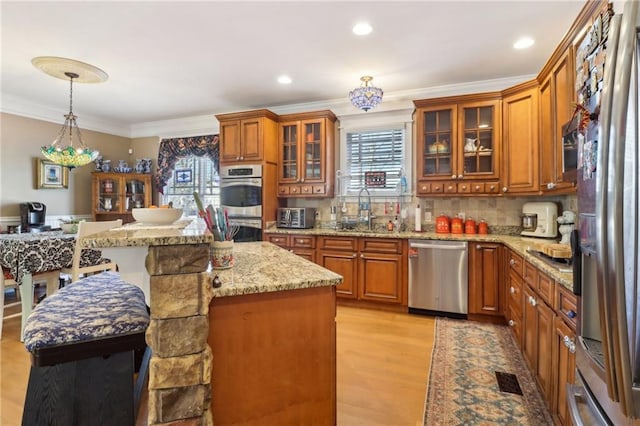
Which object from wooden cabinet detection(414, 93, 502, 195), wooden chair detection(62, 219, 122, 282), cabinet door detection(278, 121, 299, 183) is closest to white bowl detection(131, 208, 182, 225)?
wooden chair detection(62, 219, 122, 282)

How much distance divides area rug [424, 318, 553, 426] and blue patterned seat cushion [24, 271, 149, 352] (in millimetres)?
1677

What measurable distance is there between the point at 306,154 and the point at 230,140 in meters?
1.09

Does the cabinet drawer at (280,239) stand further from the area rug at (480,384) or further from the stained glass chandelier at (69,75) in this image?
the stained glass chandelier at (69,75)

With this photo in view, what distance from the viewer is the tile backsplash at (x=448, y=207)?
12.1ft

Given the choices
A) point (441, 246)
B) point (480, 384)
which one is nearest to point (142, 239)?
point (480, 384)


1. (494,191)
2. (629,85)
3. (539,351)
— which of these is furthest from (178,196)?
(629,85)

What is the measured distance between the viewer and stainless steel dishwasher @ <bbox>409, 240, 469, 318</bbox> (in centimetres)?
332

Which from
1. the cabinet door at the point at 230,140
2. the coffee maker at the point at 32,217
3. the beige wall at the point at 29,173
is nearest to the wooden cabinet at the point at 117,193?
the beige wall at the point at 29,173

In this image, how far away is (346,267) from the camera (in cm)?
377

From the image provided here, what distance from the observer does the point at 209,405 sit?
3.94 feet

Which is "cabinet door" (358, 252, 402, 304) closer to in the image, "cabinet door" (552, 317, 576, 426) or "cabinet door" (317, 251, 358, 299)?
"cabinet door" (317, 251, 358, 299)

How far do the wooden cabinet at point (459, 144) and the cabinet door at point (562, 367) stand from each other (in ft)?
7.23

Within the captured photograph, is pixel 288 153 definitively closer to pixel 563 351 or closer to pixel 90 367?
pixel 90 367

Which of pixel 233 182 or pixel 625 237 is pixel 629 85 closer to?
pixel 625 237
